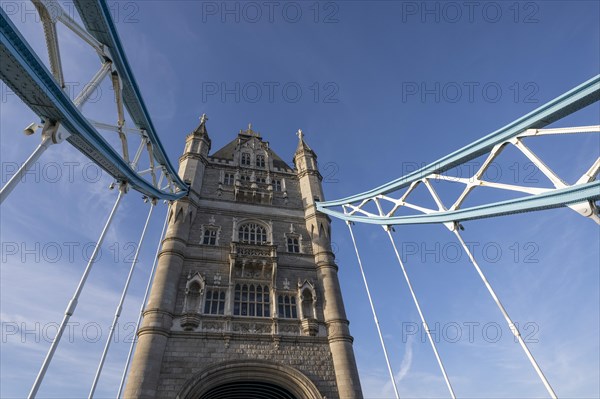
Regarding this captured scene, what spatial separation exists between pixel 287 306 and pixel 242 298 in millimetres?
2413

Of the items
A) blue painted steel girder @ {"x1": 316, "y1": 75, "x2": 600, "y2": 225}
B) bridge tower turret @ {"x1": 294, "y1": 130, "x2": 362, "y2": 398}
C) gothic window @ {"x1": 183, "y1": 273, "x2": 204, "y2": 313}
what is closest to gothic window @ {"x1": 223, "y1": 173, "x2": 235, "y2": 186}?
bridge tower turret @ {"x1": 294, "y1": 130, "x2": 362, "y2": 398}

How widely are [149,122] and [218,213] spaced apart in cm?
937

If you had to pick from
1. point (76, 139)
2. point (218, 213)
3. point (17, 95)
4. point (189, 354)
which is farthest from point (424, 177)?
point (218, 213)

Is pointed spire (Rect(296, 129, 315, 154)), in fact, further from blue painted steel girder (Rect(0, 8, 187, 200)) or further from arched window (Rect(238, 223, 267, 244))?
blue painted steel girder (Rect(0, 8, 187, 200))

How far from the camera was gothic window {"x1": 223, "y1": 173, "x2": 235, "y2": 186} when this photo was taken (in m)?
23.9

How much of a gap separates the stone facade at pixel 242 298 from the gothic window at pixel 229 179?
0.25 feet

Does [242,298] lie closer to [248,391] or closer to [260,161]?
[248,391]

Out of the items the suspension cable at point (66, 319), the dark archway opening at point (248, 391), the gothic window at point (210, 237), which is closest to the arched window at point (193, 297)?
the gothic window at point (210, 237)

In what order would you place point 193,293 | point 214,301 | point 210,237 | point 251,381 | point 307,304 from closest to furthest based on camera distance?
point 251,381
point 193,293
point 214,301
point 307,304
point 210,237

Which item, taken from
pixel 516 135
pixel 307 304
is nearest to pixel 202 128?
pixel 307 304

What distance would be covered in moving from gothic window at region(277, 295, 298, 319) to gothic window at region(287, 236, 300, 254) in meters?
3.17

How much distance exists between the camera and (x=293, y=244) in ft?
69.4

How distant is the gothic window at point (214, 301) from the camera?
1684cm

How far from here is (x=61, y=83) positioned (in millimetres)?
6941
